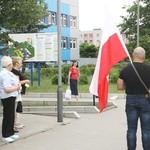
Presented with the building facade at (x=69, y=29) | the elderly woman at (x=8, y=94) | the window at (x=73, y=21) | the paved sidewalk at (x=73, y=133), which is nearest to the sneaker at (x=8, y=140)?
the elderly woman at (x=8, y=94)

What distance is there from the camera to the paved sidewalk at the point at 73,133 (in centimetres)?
1018

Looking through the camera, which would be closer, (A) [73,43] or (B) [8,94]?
(B) [8,94]

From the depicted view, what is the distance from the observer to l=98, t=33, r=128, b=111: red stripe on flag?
8609 millimetres

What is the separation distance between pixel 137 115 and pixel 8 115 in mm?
3093

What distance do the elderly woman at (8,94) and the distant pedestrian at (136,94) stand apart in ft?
8.89

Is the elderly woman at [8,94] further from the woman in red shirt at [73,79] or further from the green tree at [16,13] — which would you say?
the woman in red shirt at [73,79]

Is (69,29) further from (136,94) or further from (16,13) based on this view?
(136,94)

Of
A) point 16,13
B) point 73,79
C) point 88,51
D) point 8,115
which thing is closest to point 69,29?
point 88,51

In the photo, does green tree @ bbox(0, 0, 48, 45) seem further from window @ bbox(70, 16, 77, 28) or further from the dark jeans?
window @ bbox(70, 16, 77, 28)

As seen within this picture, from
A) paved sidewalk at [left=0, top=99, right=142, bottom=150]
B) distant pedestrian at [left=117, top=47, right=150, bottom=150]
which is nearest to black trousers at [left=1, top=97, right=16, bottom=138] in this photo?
paved sidewalk at [left=0, top=99, right=142, bottom=150]

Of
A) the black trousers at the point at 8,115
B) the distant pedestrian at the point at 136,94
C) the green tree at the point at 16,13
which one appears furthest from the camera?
the green tree at the point at 16,13

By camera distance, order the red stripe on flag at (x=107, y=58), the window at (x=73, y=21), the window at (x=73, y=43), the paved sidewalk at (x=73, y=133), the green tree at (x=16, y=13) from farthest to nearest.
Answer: the window at (x=73, y=21)
the window at (x=73, y=43)
the green tree at (x=16, y=13)
the paved sidewalk at (x=73, y=133)
the red stripe on flag at (x=107, y=58)

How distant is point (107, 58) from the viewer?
28.3 feet

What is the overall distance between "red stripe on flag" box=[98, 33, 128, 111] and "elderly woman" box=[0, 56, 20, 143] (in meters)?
2.31
